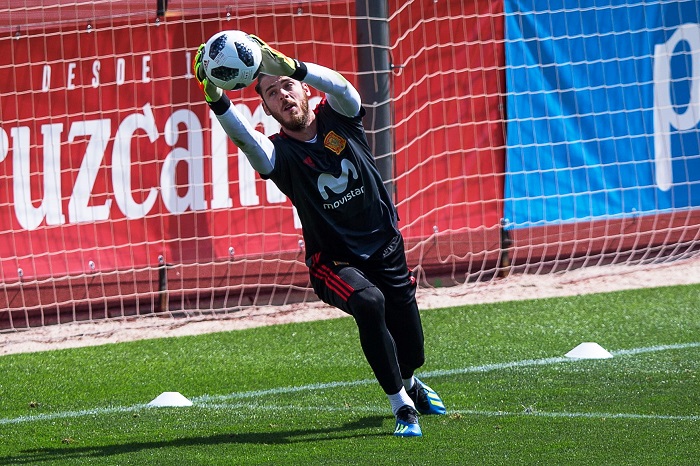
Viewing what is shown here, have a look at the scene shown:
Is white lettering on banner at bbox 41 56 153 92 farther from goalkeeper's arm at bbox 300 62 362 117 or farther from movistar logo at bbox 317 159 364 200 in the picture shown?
movistar logo at bbox 317 159 364 200

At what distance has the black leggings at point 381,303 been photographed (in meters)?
5.66

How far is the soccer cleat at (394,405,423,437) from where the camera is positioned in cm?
564

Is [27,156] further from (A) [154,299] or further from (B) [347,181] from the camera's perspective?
(B) [347,181]

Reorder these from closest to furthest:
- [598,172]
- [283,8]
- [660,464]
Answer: [660,464] < [283,8] < [598,172]

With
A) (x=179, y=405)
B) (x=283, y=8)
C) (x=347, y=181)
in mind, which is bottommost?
(x=179, y=405)

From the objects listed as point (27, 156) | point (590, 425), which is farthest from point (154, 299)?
point (590, 425)

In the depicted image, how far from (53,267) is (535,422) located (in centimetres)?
473

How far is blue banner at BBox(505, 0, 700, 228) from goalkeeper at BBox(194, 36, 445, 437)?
16.0 feet

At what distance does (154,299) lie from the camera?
975 cm

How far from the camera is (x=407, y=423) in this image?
567 centimetres

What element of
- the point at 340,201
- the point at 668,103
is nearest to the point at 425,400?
the point at 340,201

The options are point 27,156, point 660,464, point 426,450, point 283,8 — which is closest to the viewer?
point 660,464

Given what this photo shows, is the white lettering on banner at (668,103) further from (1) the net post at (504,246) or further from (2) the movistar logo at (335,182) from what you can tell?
(2) the movistar logo at (335,182)

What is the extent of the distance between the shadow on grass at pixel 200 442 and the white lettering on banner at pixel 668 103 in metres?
6.07
